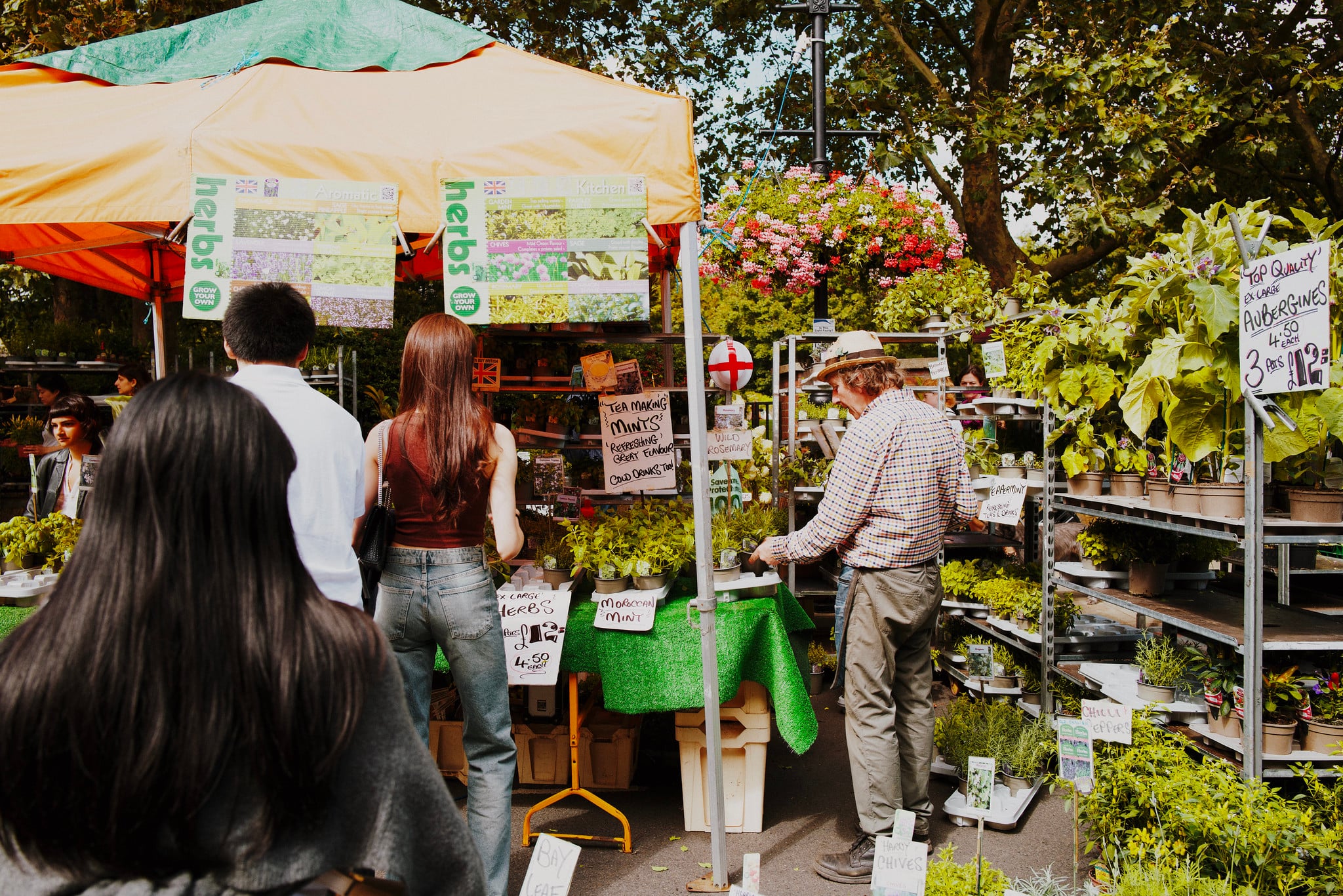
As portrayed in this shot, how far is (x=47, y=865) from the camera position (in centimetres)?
101

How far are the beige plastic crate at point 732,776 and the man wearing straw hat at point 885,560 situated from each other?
0.40 meters

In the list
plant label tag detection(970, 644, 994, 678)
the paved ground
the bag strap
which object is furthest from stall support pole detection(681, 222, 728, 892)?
plant label tag detection(970, 644, 994, 678)

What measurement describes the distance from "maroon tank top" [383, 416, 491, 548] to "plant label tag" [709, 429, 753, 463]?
79.5 inches

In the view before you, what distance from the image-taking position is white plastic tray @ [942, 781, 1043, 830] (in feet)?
12.8

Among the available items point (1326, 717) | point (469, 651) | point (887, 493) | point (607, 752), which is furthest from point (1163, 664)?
point (469, 651)

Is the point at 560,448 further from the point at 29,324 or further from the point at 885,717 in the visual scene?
the point at 29,324

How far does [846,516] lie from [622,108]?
171 centimetres

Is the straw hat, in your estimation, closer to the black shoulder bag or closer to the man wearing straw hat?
the man wearing straw hat

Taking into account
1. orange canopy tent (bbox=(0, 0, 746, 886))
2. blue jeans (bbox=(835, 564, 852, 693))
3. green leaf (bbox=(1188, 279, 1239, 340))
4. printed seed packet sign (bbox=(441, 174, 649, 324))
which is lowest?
blue jeans (bbox=(835, 564, 852, 693))

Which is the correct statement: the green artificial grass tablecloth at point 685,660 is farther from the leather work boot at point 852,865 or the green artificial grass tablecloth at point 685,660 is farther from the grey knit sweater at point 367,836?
the grey knit sweater at point 367,836

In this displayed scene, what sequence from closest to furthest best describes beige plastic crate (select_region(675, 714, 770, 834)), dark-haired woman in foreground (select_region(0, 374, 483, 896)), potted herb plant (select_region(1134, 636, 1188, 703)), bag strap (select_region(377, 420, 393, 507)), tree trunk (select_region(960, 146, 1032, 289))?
dark-haired woman in foreground (select_region(0, 374, 483, 896)) → bag strap (select_region(377, 420, 393, 507)) → potted herb plant (select_region(1134, 636, 1188, 703)) → beige plastic crate (select_region(675, 714, 770, 834)) → tree trunk (select_region(960, 146, 1032, 289))

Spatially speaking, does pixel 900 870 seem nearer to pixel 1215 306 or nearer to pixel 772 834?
pixel 772 834

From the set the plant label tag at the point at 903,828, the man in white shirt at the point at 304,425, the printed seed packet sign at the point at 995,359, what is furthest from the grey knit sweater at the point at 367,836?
the printed seed packet sign at the point at 995,359

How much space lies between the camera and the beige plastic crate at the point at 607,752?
14.0 feet
